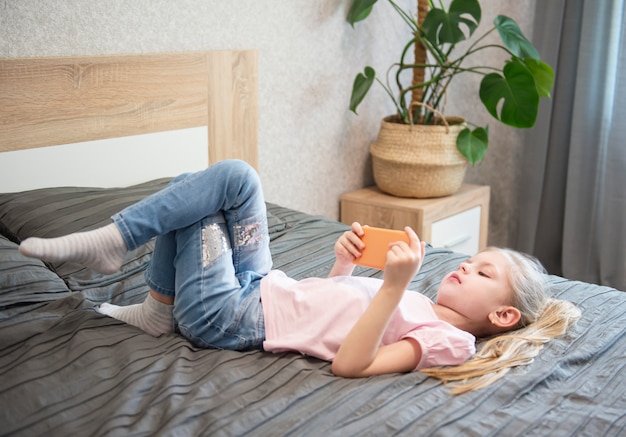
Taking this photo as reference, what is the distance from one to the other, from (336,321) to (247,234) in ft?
0.88

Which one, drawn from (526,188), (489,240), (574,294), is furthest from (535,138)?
(574,294)

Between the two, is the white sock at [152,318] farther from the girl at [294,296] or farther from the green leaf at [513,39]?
the green leaf at [513,39]

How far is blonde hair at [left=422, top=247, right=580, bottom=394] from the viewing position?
4.30 ft

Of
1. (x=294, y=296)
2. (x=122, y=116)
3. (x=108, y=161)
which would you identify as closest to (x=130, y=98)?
(x=122, y=116)

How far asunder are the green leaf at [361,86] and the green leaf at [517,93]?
44cm

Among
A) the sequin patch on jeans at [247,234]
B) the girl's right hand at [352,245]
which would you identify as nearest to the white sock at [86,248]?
the sequin patch on jeans at [247,234]

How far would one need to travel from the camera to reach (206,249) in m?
1.43

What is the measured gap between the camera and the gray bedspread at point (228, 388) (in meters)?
1.13

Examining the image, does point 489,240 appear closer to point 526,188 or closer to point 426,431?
point 526,188

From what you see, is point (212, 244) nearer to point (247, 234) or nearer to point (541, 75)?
point (247, 234)

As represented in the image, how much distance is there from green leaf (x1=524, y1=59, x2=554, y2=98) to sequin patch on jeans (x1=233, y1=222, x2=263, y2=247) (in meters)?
1.47

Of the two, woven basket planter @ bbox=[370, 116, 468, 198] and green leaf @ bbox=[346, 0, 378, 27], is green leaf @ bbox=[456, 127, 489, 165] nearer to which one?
woven basket planter @ bbox=[370, 116, 468, 198]

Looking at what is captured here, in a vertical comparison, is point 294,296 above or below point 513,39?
below

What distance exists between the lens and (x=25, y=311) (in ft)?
4.72
